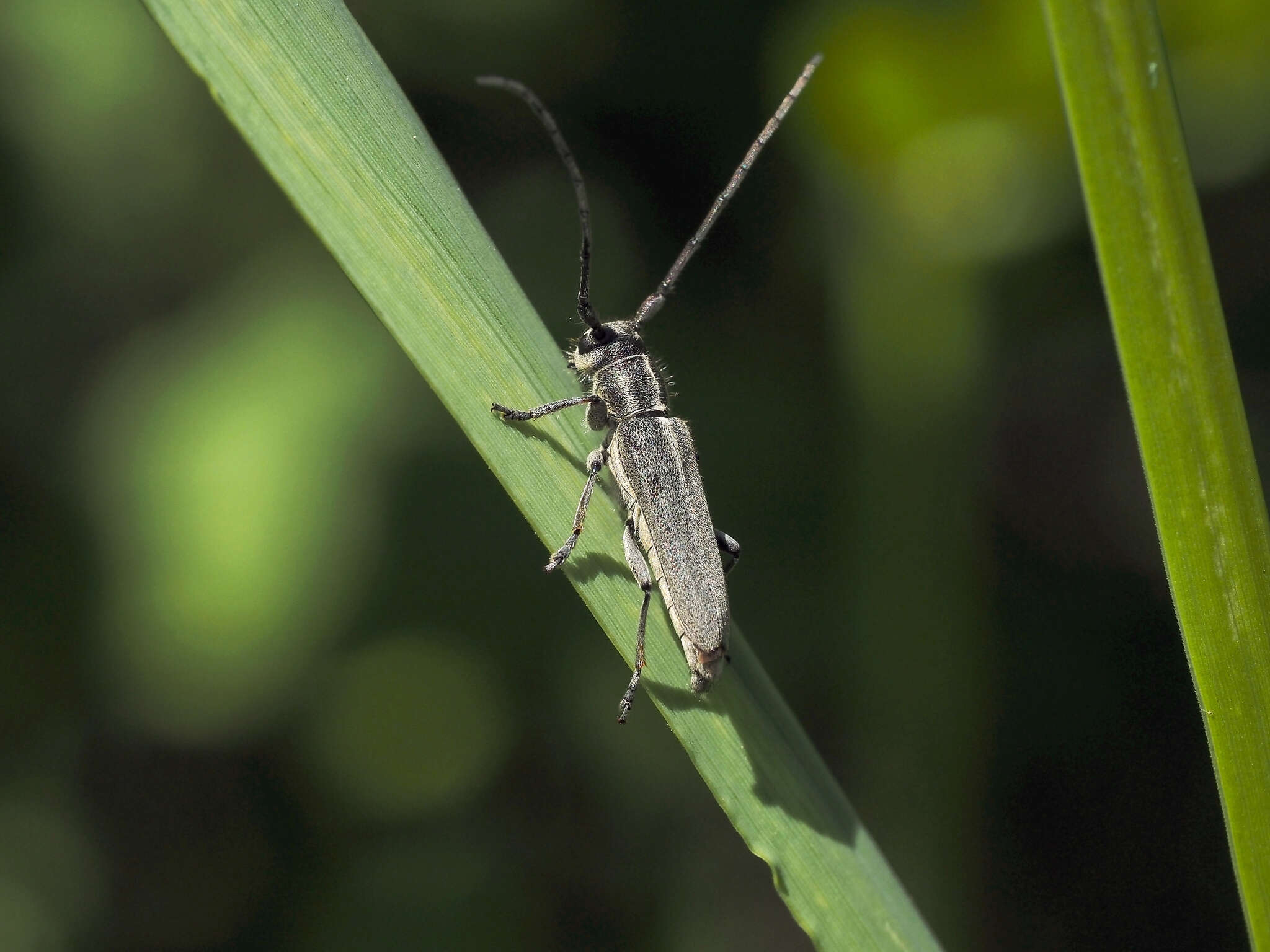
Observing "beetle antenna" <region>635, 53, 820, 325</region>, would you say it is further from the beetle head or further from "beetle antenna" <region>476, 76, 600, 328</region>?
"beetle antenna" <region>476, 76, 600, 328</region>

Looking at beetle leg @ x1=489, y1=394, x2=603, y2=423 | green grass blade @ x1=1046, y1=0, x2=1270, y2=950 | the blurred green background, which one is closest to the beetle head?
beetle leg @ x1=489, y1=394, x2=603, y2=423

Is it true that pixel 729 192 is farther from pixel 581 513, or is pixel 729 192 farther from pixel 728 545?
pixel 728 545

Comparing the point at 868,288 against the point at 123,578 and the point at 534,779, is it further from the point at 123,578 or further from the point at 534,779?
the point at 123,578

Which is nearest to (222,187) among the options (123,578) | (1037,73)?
(123,578)

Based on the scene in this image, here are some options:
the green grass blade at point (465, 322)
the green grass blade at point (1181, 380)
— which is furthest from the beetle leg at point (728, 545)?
the green grass blade at point (1181, 380)

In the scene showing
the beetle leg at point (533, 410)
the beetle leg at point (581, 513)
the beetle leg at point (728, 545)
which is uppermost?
the beetle leg at point (533, 410)

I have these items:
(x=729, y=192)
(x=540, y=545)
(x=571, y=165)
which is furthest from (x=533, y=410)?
(x=540, y=545)

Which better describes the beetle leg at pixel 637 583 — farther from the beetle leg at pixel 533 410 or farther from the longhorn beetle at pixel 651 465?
the beetle leg at pixel 533 410
